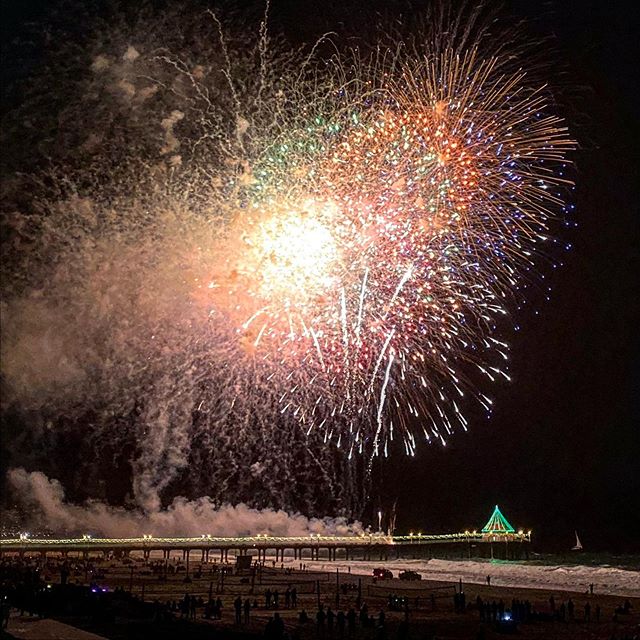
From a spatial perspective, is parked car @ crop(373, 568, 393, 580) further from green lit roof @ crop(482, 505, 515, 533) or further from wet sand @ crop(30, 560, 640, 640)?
green lit roof @ crop(482, 505, 515, 533)

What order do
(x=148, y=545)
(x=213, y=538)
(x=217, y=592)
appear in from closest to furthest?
1. (x=217, y=592)
2. (x=148, y=545)
3. (x=213, y=538)

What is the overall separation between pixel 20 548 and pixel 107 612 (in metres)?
76.2

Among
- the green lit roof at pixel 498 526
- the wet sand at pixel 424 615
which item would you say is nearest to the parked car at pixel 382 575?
Result: the wet sand at pixel 424 615

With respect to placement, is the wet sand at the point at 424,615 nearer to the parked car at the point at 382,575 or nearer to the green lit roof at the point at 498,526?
the parked car at the point at 382,575

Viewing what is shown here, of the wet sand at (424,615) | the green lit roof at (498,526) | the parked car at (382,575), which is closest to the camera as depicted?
the wet sand at (424,615)

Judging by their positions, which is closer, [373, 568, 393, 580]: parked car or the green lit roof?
[373, 568, 393, 580]: parked car

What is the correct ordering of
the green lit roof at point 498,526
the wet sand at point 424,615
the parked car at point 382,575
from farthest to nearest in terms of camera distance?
the green lit roof at point 498,526
the parked car at point 382,575
the wet sand at point 424,615

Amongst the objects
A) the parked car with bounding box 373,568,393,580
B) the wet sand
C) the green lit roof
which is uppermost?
the green lit roof

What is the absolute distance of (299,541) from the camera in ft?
376

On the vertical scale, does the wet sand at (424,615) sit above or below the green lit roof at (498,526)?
below

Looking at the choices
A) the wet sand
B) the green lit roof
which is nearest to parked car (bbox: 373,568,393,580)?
the wet sand

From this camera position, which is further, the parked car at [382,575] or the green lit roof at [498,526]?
the green lit roof at [498,526]

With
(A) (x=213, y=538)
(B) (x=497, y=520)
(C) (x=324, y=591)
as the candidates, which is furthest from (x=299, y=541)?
(C) (x=324, y=591)

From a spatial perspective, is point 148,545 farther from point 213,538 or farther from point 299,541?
point 299,541
